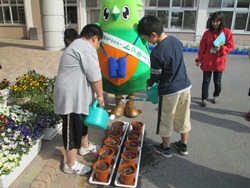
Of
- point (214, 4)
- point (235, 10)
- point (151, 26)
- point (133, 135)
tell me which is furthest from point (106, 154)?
point (235, 10)

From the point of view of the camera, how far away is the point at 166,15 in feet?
51.1

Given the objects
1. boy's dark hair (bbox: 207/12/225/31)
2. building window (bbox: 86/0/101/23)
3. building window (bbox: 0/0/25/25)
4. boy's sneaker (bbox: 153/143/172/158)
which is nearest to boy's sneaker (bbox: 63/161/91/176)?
boy's sneaker (bbox: 153/143/172/158)

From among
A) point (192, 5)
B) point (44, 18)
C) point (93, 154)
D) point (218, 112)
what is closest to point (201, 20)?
point (192, 5)

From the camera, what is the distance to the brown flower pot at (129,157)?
8.25ft

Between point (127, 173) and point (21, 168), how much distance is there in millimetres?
1190

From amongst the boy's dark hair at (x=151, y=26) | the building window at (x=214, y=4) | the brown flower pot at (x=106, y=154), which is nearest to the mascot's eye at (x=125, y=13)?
the boy's dark hair at (x=151, y=26)

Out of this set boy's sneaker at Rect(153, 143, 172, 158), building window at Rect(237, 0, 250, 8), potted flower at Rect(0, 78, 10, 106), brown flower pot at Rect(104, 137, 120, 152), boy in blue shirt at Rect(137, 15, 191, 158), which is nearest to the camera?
boy in blue shirt at Rect(137, 15, 191, 158)

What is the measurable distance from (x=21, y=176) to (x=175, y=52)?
218cm

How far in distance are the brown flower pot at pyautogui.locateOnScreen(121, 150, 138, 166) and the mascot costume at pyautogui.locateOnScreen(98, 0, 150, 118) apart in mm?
1045

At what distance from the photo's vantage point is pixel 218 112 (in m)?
4.35

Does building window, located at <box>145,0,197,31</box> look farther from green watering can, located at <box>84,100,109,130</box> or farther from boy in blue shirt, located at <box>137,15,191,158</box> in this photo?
green watering can, located at <box>84,100,109,130</box>

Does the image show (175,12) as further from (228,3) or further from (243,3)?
(243,3)

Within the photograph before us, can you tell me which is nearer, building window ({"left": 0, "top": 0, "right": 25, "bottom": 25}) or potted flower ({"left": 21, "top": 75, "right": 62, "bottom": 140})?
potted flower ({"left": 21, "top": 75, "right": 62, "bottom": 140})

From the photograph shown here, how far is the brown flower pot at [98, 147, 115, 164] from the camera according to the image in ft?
8.41
